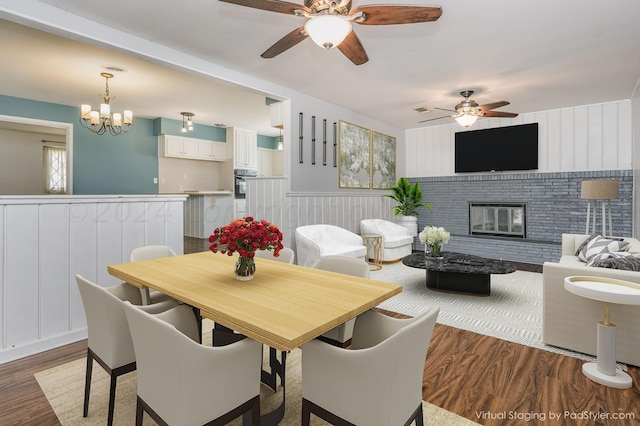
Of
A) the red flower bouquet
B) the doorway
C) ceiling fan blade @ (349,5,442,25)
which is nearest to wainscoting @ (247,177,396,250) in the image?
the red flower bouquet

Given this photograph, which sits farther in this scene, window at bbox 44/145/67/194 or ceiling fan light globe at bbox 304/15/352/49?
window at bbox 44/145/67/194

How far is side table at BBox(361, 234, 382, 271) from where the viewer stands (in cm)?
543

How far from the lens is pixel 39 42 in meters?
3.43

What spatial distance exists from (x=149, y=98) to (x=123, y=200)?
3161 millimetres

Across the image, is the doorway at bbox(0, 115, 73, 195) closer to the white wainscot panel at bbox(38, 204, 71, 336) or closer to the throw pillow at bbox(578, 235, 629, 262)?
the white wainscot panel at bbox(38, 204, 71, 336)

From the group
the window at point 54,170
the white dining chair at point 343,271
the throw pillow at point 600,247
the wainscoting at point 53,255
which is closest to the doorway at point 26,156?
the window at point 54,170

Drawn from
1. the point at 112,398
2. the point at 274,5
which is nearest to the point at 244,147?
the point at 274,5

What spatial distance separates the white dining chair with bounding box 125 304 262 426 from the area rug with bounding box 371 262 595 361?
2.36 m

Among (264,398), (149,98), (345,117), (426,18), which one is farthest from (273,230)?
(149,98)

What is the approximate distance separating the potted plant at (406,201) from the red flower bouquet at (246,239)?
525cm

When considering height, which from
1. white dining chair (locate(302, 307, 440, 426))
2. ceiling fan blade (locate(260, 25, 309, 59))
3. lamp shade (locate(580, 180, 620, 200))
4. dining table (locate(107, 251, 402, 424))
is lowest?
white dining chair (locate(302, 307, 440, 426))

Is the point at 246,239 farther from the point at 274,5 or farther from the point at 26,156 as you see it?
the point at 26,156

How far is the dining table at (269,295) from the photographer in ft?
3.94

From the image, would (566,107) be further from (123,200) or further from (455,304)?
(123,200)
